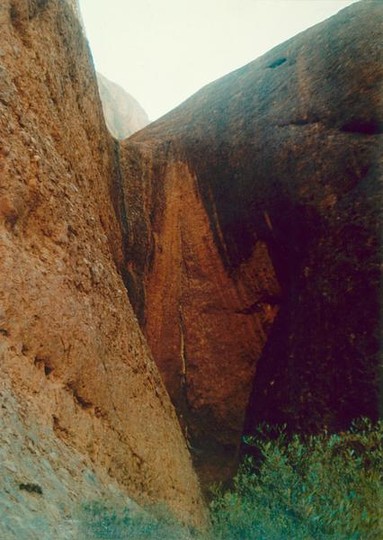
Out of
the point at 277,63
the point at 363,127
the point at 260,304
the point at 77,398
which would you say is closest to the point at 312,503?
the point at 77,398

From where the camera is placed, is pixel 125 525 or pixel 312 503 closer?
pixel 125 525

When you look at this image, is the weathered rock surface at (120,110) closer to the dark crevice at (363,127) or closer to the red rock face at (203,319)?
the red rock face at (203,319)

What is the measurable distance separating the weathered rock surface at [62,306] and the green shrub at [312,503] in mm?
767

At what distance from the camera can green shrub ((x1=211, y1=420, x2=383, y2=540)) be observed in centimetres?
356

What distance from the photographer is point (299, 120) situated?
27.6 ft

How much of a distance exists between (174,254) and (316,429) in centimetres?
462

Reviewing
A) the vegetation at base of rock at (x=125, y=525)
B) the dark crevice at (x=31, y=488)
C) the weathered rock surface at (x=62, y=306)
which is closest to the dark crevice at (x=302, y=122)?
the weathered rock surface at (x=62, y=306)

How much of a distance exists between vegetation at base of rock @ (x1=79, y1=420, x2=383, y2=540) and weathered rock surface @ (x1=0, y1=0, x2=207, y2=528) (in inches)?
16.0

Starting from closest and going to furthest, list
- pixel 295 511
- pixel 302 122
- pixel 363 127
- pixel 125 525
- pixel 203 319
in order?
pixel 125 525 → pixel 295 511 → pixel 363 127 → pixel 302 122 → pixel 203 319

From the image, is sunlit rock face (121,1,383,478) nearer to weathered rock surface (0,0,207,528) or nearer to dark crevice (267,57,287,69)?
dark crevice (267,57,287,69)

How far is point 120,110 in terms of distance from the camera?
123 feet

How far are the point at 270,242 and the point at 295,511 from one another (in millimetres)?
5466

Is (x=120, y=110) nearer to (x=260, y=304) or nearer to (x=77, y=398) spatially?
(x=260, y=304)

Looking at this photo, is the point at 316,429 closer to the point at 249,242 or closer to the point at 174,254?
the point at 249,242
